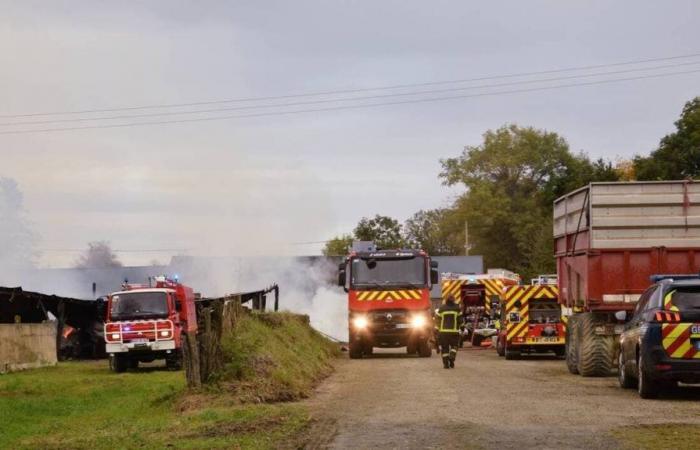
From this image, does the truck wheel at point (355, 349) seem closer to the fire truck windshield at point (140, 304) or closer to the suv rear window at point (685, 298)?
the fire truck windshield at point (140, 304)

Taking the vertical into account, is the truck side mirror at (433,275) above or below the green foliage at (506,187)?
below

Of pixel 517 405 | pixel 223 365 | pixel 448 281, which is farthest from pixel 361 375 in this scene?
pixel 448 281

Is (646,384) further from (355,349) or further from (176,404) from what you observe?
(355,349)

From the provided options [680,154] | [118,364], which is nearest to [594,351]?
[118,364]

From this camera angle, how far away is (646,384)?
59.5 feet

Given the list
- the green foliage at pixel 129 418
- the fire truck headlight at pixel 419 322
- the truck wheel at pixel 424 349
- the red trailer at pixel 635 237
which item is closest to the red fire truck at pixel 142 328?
the green foliage at pixel 129 418

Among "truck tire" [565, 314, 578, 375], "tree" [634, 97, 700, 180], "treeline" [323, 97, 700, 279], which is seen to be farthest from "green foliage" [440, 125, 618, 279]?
"truck tire" [565, 314, 578, 375]

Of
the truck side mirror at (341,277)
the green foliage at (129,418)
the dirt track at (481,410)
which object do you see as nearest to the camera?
the dirt track at (481,410)

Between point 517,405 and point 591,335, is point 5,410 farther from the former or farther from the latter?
point 591,335

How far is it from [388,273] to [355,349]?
8.32 feet

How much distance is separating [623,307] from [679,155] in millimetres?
45951

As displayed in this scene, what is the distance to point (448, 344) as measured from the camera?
28688 millimetres

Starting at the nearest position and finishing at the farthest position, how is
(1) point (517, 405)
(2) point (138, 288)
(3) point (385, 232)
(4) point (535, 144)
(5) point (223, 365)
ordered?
(1) point (517, 405), (5) point (223, 365), (2) point (138, 288), (4) point (535, 144), (3) point (385, 232)

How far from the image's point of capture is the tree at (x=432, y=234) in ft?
381
